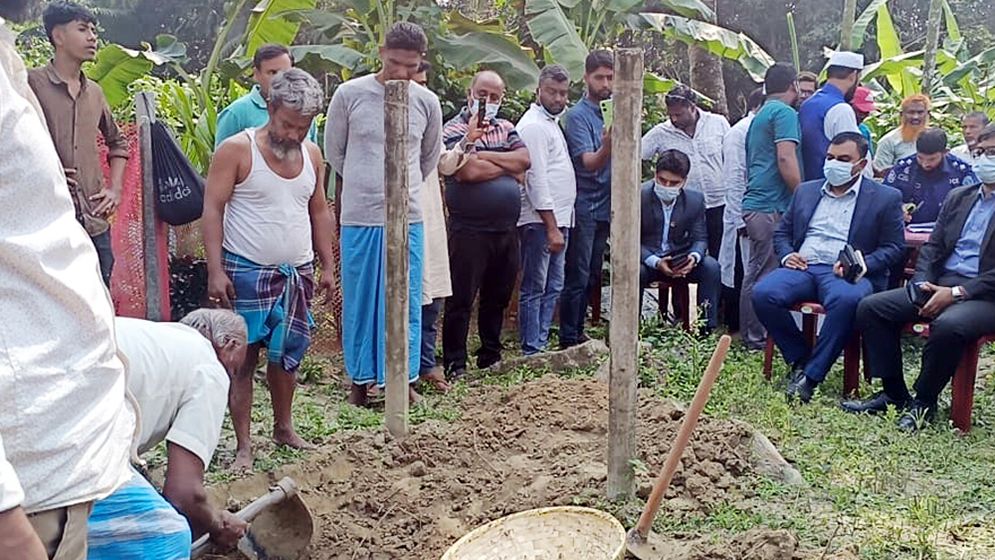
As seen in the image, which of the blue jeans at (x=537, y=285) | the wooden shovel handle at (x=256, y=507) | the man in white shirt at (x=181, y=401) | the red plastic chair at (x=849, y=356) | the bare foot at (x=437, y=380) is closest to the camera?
the man in white shirt at (x=181, y=401)

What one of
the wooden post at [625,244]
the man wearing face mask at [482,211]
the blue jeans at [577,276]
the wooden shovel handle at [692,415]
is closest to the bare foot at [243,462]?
the wooden post at [625,244]

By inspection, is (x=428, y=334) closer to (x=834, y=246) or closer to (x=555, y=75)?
(x=555, y=75)

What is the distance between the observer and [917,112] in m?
8.22

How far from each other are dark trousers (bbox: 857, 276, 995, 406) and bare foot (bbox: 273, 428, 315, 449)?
323cm

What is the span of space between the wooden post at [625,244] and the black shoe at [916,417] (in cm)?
224

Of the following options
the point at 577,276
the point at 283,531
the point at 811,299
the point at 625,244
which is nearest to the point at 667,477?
the point at 625,244

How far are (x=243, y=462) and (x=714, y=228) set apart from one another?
180 inches

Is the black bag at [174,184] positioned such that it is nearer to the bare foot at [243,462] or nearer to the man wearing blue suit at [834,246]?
the bare foot at [243,462]

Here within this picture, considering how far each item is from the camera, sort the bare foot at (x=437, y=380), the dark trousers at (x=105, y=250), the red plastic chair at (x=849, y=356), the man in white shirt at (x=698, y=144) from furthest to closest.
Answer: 1. the man in white shirt at (x=698, y=144)
2. the red plastic chair at (x=849, y=356)
3. the bare foot at (x=437, y=380)
4. the dark trousers at (x=105, y=250)

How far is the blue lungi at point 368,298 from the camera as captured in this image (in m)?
5.39

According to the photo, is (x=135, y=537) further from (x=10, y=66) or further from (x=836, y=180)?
(x=836, y=180)

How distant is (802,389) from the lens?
5863 mm

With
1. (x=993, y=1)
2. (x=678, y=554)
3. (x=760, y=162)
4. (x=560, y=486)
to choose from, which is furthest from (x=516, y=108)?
(x=993, y=1)

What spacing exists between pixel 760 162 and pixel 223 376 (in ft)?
16.0
